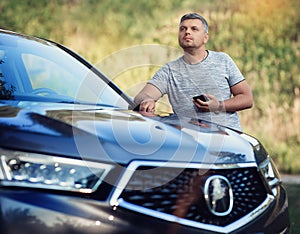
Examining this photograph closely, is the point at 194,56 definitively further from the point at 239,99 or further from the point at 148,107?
the point at 148,107

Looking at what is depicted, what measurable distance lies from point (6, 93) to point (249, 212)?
4.53 feet

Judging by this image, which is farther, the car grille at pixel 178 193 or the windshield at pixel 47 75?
the windshield at pixel 47 75

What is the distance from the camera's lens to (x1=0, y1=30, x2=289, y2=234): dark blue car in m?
2.36

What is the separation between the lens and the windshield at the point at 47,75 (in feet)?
12.0

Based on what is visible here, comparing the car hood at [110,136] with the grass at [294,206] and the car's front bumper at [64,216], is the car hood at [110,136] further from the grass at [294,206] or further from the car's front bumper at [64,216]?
the grass at [294,206]

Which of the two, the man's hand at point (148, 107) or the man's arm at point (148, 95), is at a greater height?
the man's arm at point (148, 95)

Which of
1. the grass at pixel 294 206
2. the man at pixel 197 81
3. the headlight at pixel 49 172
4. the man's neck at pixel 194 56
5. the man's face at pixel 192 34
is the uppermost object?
the man's face at pixel 192 34

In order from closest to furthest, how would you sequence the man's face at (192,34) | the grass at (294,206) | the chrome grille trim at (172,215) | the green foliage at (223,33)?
the chrome grille trim at (172,215) < the man's face at (192,34) < the grass at (294,206) < the green foliage at (223,33)

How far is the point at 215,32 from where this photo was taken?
913 cm

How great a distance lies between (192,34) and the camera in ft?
Answer: 15.0

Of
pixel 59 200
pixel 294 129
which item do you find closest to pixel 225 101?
pixel 59 200

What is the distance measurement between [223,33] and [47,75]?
216 inches

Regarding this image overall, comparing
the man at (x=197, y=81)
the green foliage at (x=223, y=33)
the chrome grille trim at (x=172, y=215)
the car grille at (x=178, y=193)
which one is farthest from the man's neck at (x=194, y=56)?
the green foliage at (x=223, y=33)

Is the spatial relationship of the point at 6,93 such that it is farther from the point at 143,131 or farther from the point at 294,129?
the point at 294,129
